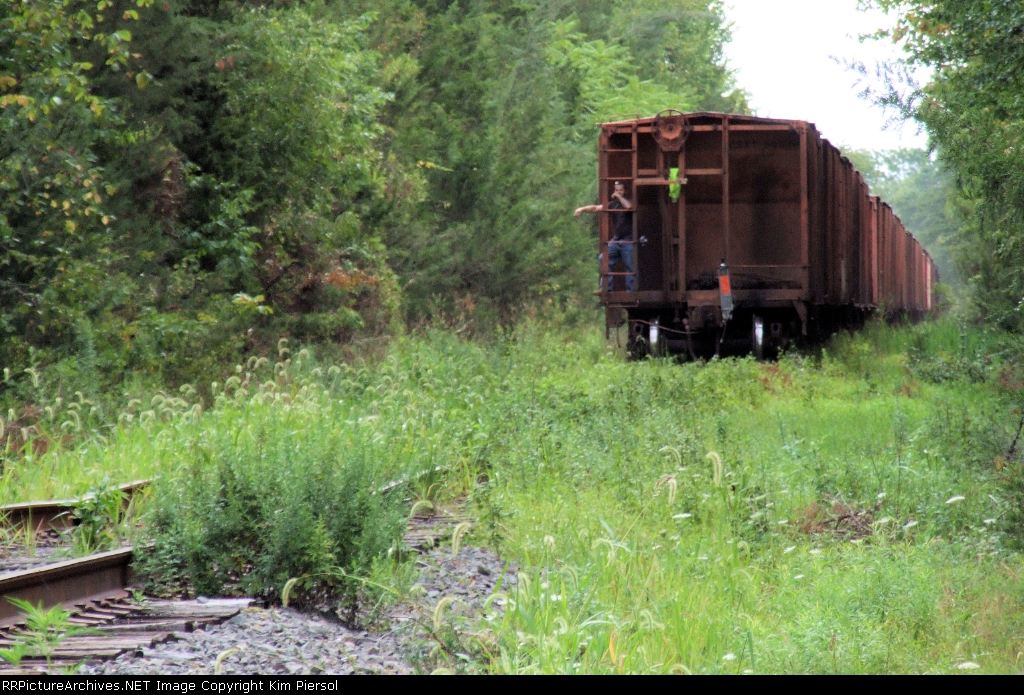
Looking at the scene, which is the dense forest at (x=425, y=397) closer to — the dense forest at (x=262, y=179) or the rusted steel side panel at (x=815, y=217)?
the dense forest at (x=262, y=179)

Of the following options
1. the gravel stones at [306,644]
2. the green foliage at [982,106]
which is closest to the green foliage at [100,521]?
the gravel stones at [306,644]

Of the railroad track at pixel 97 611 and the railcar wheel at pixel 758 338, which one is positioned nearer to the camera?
the railroad track at pixel 97 611

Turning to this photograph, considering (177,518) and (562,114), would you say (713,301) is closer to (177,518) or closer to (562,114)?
(177,518)

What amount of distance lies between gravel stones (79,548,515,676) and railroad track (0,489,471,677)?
103mm

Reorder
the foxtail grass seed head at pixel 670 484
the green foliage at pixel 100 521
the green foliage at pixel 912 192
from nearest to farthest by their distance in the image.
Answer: the foxtail grass seed head at pixel 670 484 < the green foliage at pixel 100 521 < the green foliage at pixel 912 192

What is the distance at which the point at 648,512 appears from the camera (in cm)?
665

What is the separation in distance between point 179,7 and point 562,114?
708 inches

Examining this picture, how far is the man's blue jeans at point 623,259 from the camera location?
15781mm

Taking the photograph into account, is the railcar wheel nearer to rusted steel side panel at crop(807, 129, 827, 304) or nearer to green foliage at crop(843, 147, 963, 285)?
rusted steel side panel at crop(807, 129, 827, 304)

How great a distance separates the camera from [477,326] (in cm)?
2216

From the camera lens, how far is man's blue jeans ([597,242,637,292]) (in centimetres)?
1578

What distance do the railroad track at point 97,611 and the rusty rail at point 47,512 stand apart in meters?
1.32

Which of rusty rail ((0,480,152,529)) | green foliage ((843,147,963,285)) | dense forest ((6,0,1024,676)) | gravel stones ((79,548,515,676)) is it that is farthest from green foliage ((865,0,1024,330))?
green foliage ((843,147,963,285))
